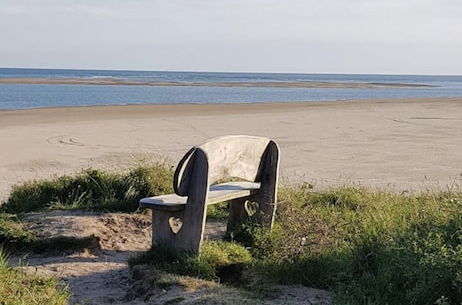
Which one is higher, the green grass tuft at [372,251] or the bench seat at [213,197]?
the bench seat at [213,197]

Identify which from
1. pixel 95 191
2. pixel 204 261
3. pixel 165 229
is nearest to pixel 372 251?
pixel 204 261

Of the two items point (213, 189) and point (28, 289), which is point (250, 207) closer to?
point (213, 189)

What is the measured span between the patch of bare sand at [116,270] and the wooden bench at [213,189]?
0.41 m

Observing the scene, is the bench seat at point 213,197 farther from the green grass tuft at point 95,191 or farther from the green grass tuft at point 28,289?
the green grass tuft at point 95,191

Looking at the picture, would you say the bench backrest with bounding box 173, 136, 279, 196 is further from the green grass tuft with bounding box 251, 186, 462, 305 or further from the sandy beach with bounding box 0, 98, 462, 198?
the sandy beach with bounding box 0, 98, 462, 198

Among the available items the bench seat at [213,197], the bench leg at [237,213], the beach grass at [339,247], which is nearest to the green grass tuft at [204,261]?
the beach grass at [339,247]

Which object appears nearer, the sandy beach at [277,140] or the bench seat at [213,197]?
the bench seat at [213,197]

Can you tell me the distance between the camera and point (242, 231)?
6.51 meters

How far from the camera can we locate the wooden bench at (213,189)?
5504 millimetres

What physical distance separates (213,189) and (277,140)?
35.5 feet

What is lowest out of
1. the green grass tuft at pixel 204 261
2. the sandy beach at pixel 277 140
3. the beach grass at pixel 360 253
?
the sandy beach at pixel 277 140

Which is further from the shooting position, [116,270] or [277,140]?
[277,140]

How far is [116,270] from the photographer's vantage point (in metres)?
5.95

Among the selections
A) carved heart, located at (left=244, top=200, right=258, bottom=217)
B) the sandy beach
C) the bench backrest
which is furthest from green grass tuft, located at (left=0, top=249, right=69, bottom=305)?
the sandy beach
